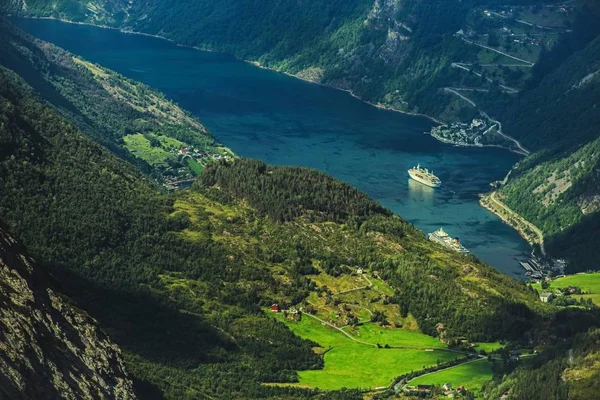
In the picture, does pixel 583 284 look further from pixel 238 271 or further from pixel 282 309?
pixel 238 271

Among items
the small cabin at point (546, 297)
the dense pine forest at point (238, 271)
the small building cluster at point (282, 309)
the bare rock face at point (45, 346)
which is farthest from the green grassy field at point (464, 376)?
the bare rock face at point (45, 346)

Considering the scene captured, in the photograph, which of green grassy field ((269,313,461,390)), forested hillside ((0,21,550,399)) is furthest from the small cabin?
green grassy field ((269,313,461,390))

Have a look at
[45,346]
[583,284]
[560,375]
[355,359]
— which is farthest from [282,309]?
[45,346]

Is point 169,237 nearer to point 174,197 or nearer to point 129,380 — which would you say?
point 174,197

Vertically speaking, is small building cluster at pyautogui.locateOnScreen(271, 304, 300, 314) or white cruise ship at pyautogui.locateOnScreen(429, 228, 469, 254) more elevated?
white cruise ship at pyautogui.locateOnScreen(429, 228, 469, 254)

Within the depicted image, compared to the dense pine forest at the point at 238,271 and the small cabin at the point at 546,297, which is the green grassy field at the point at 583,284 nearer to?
the small cabin at the point at 546,297

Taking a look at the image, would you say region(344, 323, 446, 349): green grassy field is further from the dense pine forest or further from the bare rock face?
the bare rock face
